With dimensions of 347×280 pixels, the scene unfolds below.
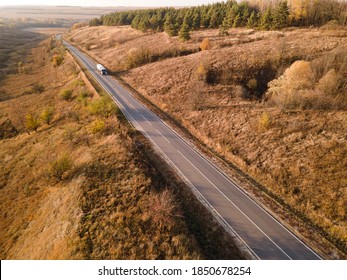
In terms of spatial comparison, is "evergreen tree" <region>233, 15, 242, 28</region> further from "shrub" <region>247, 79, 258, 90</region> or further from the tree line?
"shrub" <region>247, 79, 258, 90</region>

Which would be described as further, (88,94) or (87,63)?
(87,63)

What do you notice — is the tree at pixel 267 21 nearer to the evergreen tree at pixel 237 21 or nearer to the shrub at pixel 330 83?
the evergreen tree at pixel 237 21

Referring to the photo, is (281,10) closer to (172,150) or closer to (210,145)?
(210,145)

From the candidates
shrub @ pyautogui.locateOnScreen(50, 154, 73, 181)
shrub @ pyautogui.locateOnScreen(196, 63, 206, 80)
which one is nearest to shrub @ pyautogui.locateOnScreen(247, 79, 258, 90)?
shrub @ pyautogui.locateOnScreen(196, 63, 206, 80)

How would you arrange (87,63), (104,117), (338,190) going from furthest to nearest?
(87,63) → (104,117) → (338,190)

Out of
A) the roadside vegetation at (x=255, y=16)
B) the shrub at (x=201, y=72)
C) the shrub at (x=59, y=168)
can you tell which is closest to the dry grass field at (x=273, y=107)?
the shrub at (x=201, y=72)

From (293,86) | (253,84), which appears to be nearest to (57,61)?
(253,84)

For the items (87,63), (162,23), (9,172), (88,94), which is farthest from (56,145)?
(162,23)
